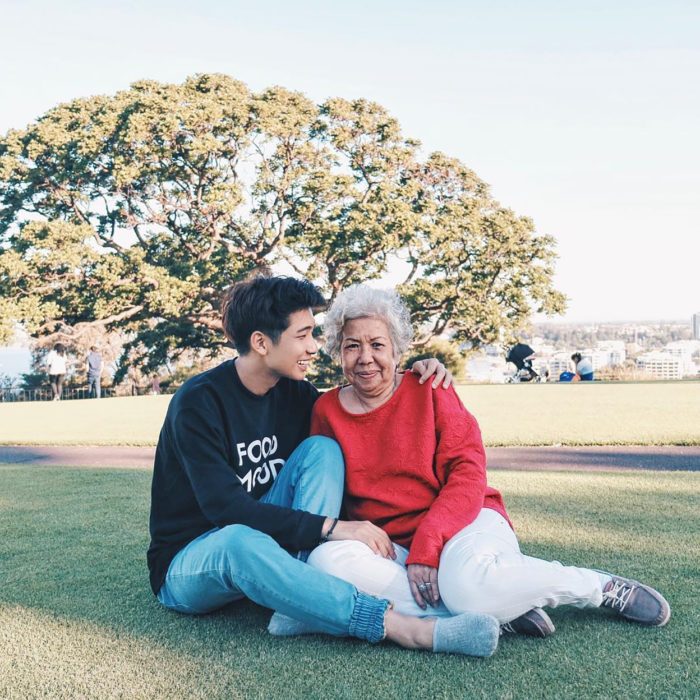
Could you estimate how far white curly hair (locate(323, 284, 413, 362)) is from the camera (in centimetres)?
319

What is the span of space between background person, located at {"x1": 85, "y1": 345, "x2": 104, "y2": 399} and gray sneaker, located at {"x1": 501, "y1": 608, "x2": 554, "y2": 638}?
23735 millimetres

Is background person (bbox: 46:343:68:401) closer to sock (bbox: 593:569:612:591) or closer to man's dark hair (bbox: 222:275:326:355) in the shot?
man's dark hair (bbox: 222:275:326:355)

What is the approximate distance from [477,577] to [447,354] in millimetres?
28107

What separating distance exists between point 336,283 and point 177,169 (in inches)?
256

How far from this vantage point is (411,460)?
304 cm

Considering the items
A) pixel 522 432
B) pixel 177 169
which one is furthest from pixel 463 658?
pixel 177 169

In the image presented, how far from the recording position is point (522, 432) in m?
9.98

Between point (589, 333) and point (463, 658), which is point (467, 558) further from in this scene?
point (589, 333)

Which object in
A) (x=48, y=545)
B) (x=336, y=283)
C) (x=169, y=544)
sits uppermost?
(x=336, y=283)

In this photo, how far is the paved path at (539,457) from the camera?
24.0 ft

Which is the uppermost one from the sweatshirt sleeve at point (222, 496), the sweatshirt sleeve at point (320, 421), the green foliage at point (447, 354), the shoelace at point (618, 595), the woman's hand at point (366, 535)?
the green foliage at point (447, 354)

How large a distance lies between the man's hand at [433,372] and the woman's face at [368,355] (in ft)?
0.39

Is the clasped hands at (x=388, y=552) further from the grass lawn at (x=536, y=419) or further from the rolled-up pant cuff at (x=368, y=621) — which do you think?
the grass lawn at (x=536, y=419)

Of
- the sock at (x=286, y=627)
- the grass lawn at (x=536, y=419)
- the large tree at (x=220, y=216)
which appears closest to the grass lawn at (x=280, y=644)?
the sock at (x=286, y=627)
